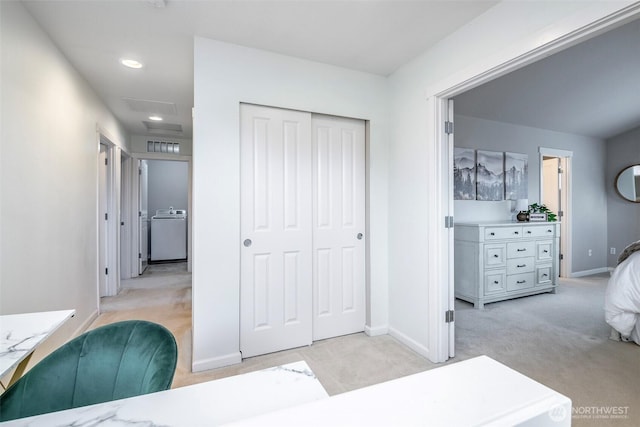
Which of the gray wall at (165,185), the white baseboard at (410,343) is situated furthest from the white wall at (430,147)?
the gray wall at (165,185)

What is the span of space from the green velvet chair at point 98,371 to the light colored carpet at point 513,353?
1231 mm

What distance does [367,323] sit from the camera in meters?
2.68

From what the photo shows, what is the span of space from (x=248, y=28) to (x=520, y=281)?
3997 millimetres

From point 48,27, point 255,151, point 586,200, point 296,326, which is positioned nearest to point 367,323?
point 296,326

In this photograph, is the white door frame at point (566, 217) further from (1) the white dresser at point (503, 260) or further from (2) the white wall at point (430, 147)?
(2) the white wall at point (430, 147)

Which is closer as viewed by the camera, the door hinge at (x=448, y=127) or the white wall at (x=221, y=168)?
the white wall at (x=221, y=168)

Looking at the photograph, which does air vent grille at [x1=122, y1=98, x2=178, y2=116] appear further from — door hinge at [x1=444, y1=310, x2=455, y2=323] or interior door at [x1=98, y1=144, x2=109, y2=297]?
door hinge at [x1=444, y1=310, x2=455, y2=323]

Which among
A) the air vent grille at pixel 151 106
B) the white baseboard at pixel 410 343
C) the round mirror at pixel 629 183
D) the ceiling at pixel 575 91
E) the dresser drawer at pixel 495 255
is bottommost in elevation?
the white baseboard at pixel 410 343

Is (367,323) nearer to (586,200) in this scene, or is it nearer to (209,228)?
(209,228)

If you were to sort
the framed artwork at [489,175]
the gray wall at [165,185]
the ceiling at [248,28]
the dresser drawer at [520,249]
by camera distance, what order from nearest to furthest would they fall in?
the ceiling at [248,28], the dresser drawer at [520,249], the framed artwork at [489,175], the gray wall at [165,185]

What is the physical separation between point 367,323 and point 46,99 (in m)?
3.05

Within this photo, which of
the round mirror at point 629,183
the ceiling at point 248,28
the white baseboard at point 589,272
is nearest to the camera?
the ceiling at point 248,28

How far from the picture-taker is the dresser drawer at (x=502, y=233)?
3.38m

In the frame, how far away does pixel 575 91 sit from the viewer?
361 cm
